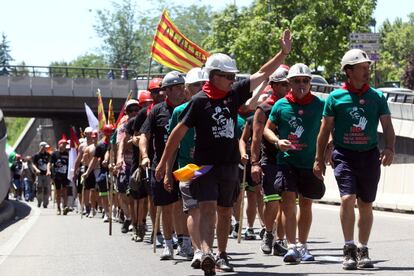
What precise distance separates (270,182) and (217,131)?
2.52 m

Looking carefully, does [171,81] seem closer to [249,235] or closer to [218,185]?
[218,185]

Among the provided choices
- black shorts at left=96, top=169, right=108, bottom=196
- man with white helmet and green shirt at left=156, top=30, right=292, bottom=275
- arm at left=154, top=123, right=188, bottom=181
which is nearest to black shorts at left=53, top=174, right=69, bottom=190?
black shorts at left=96, top=169, right=108, bottom=196

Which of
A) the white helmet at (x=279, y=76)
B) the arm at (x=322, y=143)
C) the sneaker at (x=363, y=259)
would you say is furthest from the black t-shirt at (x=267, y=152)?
the sneaker at (x=363, y=259)

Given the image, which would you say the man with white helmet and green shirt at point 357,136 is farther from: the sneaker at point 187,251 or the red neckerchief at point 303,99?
the sneaker at point 187,251

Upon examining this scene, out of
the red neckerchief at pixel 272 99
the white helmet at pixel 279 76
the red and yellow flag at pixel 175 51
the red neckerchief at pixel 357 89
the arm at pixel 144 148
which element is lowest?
the arm at pixel 144 148

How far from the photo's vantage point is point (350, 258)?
1056 cm

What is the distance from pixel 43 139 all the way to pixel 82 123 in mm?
11301

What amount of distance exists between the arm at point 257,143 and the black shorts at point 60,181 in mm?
17506

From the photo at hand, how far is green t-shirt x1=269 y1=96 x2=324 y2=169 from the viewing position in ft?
38.5

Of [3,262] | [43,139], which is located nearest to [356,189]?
[3,262]

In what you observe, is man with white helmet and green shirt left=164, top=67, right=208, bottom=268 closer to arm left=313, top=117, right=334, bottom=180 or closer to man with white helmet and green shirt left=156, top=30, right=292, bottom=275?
man with white helmet and green shirt left=156, top=30, right=292, bottom=275

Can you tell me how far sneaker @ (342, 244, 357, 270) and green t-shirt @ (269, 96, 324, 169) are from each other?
4.51ft

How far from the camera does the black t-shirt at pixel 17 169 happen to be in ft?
160

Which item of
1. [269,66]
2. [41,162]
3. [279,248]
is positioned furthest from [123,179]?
[41,162]
